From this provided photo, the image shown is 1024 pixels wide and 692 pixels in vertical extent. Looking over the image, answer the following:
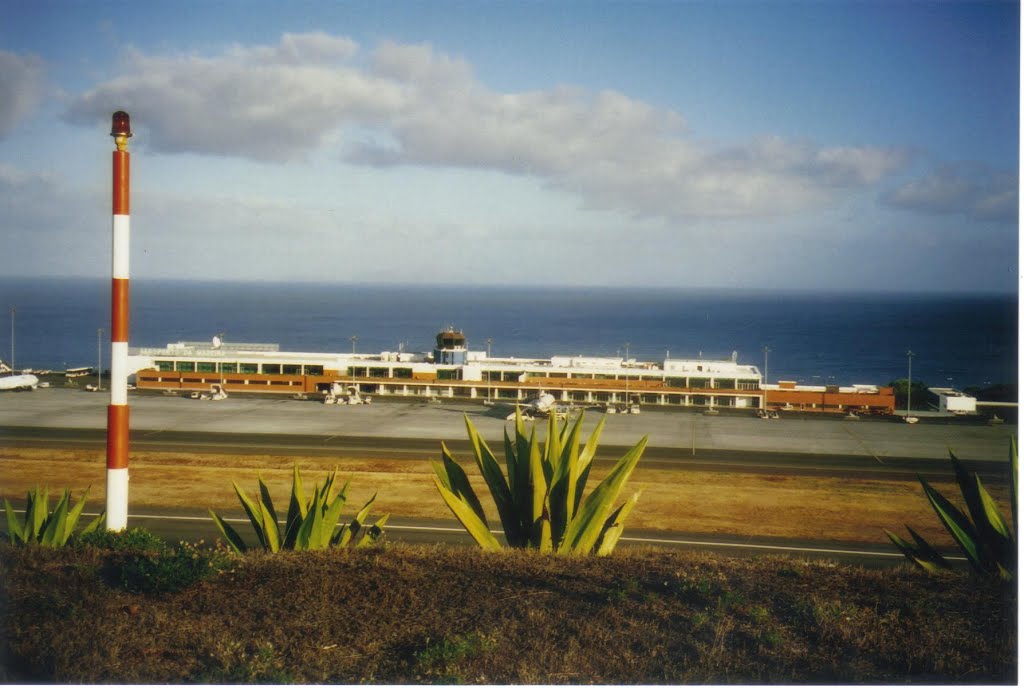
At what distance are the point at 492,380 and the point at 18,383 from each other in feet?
86.4

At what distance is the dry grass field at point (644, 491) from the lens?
65.1 ft

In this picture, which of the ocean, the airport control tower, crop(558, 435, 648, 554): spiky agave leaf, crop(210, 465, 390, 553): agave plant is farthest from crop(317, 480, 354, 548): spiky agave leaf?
the ocean

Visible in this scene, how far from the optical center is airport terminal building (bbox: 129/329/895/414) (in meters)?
45.9

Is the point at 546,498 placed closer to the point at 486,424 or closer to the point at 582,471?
the point at 582,471

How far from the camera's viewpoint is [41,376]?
53.2 meters

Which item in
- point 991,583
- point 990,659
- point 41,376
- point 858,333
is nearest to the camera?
point 990,659

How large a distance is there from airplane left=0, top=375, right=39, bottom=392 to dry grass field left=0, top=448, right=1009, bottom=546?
63.9 feet

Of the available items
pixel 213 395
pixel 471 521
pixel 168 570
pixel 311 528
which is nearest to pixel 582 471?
pixel 471 521

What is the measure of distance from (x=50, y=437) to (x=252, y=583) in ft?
85.7

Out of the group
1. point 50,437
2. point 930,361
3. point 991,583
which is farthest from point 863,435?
point 930,361

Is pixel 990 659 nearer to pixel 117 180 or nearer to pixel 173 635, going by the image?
pixel 173 635

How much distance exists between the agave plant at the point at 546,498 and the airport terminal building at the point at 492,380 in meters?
34.0

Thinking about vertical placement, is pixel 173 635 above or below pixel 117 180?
below

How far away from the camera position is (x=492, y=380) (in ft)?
161
